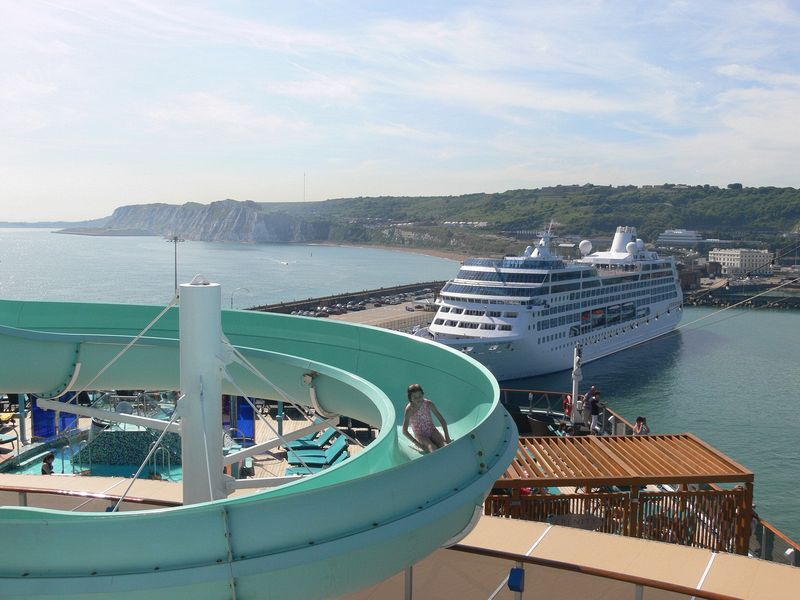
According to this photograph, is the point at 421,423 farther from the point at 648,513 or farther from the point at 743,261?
the point at 743,261

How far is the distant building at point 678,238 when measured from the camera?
12731cm

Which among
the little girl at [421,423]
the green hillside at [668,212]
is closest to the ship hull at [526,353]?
the little girl at [421,423]

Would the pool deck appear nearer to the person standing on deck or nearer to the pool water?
the pool water

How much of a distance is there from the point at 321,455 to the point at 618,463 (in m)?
5.50

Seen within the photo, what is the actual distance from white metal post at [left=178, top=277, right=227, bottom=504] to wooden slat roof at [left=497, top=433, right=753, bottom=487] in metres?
4.86

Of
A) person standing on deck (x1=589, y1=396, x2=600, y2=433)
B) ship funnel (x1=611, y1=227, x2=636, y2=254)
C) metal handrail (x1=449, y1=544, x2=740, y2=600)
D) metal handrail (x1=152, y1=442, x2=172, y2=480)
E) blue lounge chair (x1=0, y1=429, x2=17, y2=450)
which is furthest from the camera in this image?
ship funnel (x1=611, y1=227, x2=636, y2=254)

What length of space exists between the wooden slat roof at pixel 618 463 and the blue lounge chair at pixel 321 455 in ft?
12.9

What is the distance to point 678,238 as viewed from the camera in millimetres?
129375

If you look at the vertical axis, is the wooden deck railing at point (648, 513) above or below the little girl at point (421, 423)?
below

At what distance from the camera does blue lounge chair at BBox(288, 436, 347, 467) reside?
42.0 feet

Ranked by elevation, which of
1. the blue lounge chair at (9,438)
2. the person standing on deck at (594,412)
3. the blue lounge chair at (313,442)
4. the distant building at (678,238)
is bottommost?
the person standing on deck at (594,412)

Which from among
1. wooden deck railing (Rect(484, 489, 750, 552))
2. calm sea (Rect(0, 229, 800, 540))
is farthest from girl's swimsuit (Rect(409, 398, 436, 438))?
wooden deck railing (Rect(484, 489, 750, 552))

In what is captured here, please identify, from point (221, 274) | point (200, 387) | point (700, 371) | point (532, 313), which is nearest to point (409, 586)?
point (200, 387)

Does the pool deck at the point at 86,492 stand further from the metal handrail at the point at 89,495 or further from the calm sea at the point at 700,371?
the calm sea at the point at 700,371
